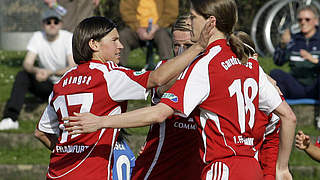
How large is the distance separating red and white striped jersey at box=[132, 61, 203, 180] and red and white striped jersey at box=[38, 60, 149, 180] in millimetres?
479

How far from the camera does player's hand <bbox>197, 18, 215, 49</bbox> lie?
4.00 m

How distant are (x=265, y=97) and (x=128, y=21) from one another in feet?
19.5

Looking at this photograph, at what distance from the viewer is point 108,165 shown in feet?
14.9

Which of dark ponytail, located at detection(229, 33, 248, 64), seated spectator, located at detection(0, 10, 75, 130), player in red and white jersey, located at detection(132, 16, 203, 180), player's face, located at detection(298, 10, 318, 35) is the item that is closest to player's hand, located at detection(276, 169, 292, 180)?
player in red and white jersey, located at detection(132, 16, 203, 180)

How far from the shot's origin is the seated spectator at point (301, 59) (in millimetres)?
9117

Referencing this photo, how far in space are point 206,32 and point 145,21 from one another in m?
5.98

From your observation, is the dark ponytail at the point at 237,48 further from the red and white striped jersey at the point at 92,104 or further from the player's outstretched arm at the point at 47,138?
the player's outstretched arm at the point at 47,138

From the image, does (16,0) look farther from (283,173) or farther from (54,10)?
(283,173)

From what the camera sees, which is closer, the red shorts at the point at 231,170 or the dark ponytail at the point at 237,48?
the red shorts at the point at 231,170

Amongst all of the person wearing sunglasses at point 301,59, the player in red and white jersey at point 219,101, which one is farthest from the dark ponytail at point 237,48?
the person wearing sunglasses at point 301,59

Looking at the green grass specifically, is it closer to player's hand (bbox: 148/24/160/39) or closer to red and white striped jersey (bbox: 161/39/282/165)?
player's hand (bbox: 148/24/160/39)


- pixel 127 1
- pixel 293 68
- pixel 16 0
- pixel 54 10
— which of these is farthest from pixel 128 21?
pixel 16 0

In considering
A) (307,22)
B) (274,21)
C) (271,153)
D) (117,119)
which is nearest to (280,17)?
(274,21)

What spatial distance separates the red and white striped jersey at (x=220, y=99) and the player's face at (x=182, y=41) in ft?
3.15
